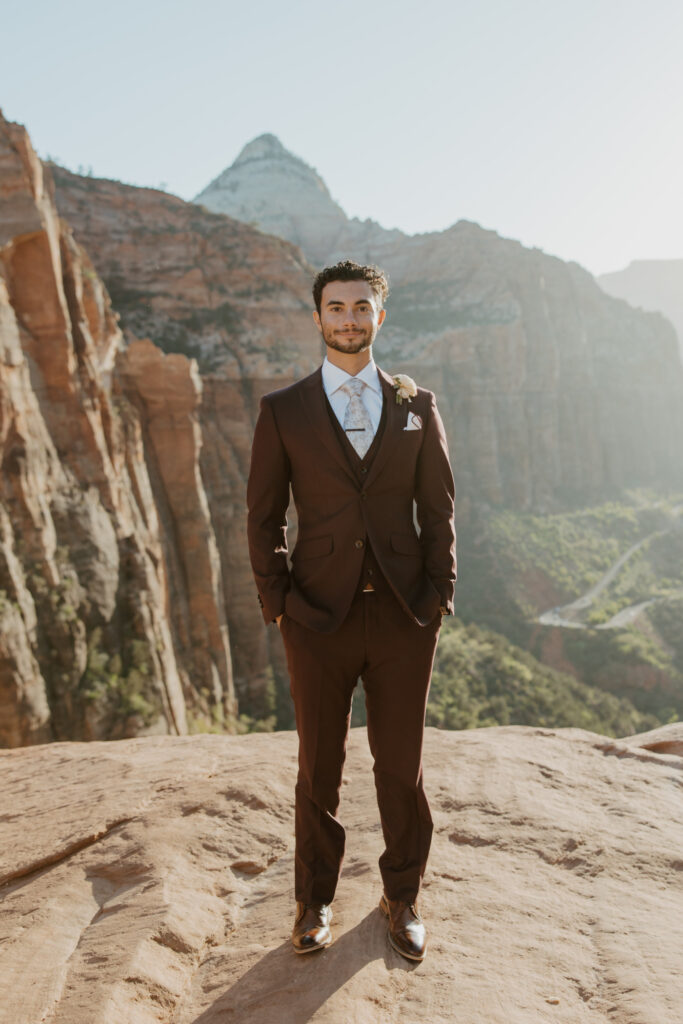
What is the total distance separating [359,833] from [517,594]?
41067 millimetres

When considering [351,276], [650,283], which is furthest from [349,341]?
[650,283]

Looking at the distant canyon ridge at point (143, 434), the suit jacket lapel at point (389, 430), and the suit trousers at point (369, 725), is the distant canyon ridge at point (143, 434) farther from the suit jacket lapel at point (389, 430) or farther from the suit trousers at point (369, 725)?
the suit jacket lapel at point (389, 430)

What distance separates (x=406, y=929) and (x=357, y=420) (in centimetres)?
187

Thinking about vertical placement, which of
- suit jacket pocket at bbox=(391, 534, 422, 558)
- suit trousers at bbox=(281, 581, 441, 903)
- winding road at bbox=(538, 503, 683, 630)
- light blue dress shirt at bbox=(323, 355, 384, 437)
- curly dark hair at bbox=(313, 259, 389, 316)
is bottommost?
winding road at bbox=(538, 503, 683, 630)

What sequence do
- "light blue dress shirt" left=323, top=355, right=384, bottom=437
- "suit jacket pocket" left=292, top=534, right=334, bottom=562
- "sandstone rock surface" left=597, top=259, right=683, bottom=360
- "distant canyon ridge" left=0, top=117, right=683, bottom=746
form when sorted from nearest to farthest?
"suit jacket pocket" left=292, top=534, right=334, bottom=562, "light blue dress shirt" left=323, top=355, right=384, bottom=437, "distant canyon ridge" left=0, top=117, right=683, bottom=746, "sandstone rock surface" left=597, top=259, right=683, bottom=360

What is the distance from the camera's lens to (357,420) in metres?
2.52

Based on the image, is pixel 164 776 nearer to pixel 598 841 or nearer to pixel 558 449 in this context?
pixel 598 841

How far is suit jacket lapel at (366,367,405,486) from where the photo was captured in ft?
8.02

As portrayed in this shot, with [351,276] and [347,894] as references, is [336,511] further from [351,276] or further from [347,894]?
[347,894]

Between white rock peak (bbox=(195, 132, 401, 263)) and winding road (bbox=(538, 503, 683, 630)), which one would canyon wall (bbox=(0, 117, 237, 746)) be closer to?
winding road (bbox=(538, 503, 683, 630))

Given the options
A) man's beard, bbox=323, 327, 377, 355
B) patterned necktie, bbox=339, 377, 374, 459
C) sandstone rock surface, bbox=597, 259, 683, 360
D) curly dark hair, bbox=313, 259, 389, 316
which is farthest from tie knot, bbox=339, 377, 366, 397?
sandstone rock surface, bbox=597, 259, 683, 360

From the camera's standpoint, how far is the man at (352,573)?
2.41 m

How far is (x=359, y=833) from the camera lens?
10.7 ft

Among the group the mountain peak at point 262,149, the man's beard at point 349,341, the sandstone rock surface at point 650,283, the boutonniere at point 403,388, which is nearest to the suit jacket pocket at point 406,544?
the boutonniere at point 403,388
